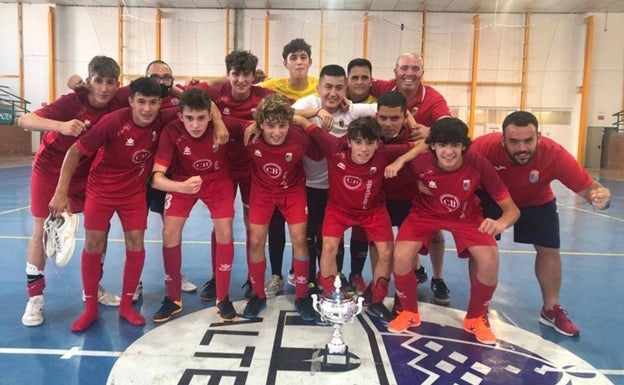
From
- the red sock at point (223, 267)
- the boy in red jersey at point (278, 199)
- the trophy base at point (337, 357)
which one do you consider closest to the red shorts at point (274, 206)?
the boy in red jersey at point (278, 199)

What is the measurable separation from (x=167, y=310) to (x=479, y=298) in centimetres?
229

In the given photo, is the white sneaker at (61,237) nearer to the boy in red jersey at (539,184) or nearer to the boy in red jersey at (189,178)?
the boy in red jersey at (189,178)

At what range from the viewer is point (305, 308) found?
11.3ft

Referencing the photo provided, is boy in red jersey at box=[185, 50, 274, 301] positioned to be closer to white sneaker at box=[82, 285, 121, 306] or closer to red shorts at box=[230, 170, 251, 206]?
red shorts at box=[230, 170, 251, 206]

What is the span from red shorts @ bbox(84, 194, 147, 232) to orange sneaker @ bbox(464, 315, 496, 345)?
2.49 metres

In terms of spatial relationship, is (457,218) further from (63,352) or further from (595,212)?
(595,212)

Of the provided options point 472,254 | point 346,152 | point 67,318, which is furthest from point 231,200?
point 472,254

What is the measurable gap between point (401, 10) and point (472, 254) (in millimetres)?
17518

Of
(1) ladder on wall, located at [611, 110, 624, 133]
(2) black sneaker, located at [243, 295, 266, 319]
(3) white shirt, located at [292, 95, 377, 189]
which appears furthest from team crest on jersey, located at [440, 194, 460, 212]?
(1) ladder on wall, located at [611, 110, 624, 133]

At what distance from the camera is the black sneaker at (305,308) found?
337 centimetres

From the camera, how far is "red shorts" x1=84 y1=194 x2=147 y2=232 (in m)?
3.26

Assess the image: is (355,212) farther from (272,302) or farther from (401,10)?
(401,10)

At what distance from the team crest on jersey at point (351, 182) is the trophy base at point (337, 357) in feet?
4.03

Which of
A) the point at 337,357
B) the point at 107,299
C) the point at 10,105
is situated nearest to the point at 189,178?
the point at 107,299
